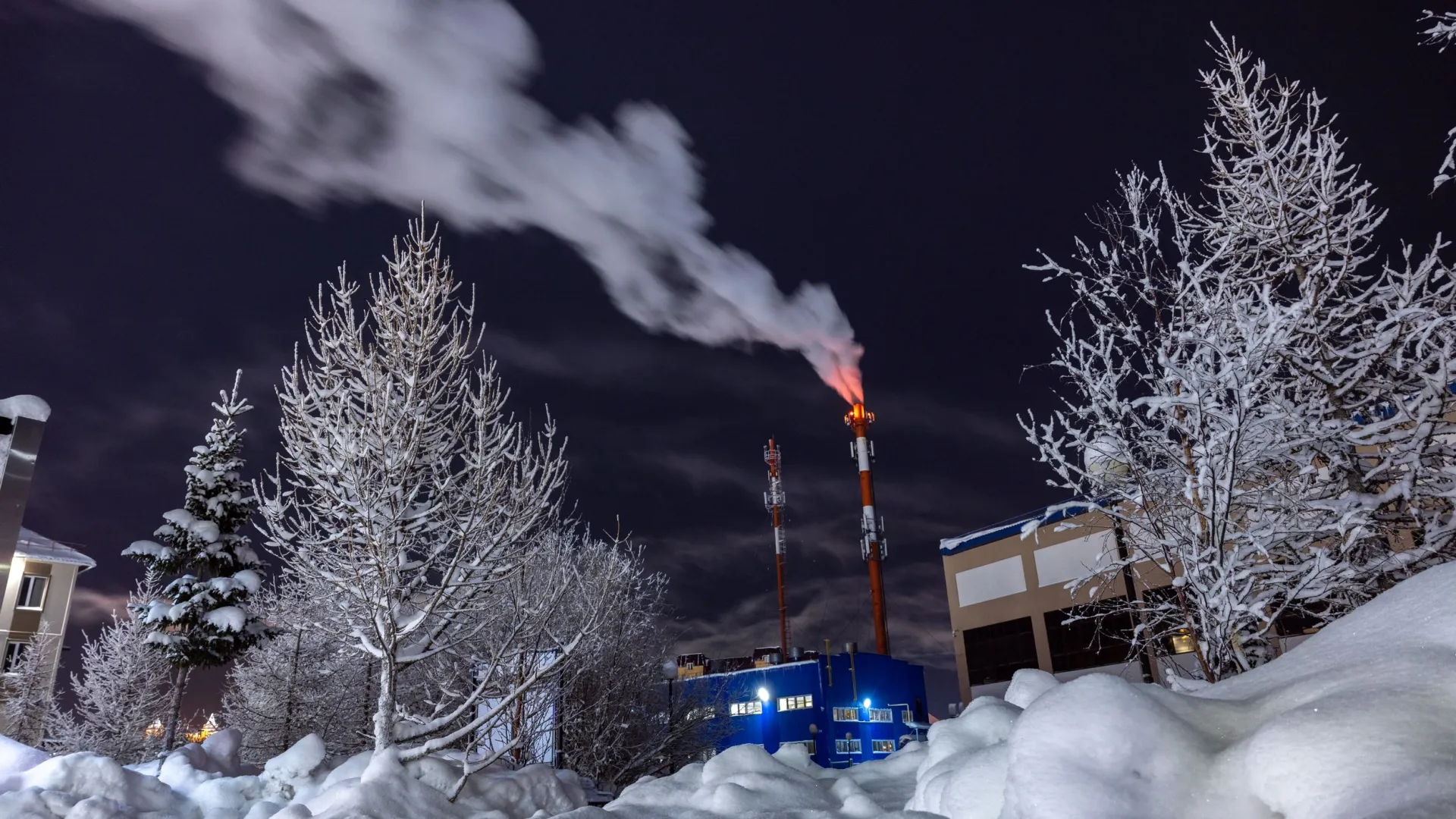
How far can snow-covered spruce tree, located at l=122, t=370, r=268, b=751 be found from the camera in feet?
71.4

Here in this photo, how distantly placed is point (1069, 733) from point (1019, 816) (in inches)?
14.1

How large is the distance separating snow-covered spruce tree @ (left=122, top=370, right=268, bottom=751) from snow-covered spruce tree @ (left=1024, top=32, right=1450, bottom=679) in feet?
72.6

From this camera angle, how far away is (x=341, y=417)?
933 centimetres

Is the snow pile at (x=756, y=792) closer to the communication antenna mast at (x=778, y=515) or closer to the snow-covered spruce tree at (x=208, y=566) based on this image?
the snow-covered spruce tree at (x=208, y=566)

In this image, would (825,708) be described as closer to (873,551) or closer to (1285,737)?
(873,551)

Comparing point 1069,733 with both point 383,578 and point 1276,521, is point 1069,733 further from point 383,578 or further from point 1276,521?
point 383,578

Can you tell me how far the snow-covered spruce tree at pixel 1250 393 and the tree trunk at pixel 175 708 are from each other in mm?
22864

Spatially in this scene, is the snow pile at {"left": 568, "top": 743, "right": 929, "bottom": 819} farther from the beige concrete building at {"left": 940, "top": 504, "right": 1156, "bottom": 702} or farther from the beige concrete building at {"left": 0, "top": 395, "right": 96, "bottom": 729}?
the beige concrete building at {"left": 0, "top": 395, "right": 96, "bottom": 729}

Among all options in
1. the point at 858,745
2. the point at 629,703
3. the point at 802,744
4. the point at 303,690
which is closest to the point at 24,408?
the point at 802,744

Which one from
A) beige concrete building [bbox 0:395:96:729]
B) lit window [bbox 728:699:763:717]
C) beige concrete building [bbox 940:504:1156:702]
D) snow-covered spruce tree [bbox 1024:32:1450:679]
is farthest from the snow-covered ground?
lit window [bbox 728:699:763:717]

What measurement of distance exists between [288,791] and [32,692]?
3206 centimetres

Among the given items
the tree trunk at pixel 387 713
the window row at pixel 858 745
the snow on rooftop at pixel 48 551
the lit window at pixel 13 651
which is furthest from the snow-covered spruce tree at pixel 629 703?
the snow on rooftop at pixel 48 551

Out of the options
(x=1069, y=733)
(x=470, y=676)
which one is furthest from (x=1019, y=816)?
(x=470, y=676)

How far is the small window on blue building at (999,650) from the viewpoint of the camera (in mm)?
41406
